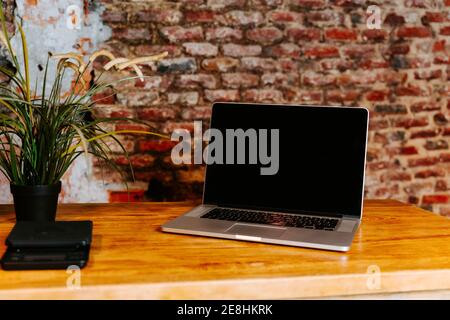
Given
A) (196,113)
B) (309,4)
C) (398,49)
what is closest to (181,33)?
(196,113)

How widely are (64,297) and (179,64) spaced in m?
1.15

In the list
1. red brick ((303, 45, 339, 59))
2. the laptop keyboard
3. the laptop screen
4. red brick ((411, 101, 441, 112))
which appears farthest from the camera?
red brick ((411, 101, 441, 112))

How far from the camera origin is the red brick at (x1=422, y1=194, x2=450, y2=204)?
2.18 meters

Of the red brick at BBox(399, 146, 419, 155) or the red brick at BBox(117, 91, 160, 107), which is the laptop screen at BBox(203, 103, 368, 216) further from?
the red brick at BBox(399, 146, 419, 155)

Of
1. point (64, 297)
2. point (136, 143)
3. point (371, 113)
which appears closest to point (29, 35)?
point (136, 143)

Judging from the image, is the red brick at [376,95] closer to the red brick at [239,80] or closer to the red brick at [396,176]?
the red brick at [396,176]

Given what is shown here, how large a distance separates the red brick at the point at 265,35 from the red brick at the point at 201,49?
0.15 meters

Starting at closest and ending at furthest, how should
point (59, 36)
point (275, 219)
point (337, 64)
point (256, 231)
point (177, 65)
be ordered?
point (256, 231), point (275, 219), point (59, 36), point (177, 65), point (337, 64)

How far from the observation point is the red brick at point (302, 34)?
1.99 m

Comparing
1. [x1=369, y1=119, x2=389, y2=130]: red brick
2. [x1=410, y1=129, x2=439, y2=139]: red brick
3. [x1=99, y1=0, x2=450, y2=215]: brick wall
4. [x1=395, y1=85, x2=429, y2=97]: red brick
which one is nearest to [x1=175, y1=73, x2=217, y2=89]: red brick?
[x1=99, y1=0, x2=450, y2=215]: brick wall

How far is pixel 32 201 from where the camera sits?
1.36 metres

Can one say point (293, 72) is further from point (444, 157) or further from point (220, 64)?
point (444, 157)

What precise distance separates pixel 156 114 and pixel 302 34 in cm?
65
